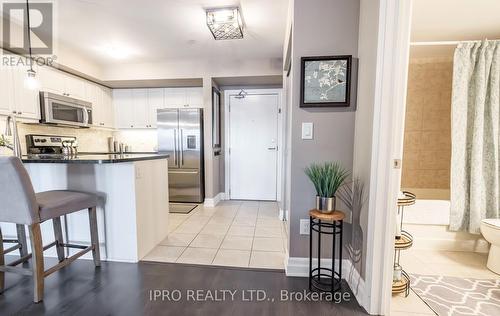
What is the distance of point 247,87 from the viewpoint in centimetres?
399

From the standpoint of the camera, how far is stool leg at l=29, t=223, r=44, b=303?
54.2 inches

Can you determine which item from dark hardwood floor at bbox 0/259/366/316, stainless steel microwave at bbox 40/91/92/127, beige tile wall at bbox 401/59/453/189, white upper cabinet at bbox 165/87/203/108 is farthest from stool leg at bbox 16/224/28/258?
beige tile wall at bbox 401/59/453/189

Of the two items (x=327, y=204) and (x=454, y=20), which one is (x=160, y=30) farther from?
(x=454, y=20)

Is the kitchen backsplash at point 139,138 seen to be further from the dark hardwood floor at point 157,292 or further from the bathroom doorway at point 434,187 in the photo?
the bathroom doorway at point 434,187

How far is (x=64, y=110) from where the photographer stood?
313cm

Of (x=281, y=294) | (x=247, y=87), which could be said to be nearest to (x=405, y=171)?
(x=281, y=294)

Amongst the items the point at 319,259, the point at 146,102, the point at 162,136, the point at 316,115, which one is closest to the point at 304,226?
the point at 319,259

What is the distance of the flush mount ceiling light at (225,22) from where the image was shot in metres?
2.19

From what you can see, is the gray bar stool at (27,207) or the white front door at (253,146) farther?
the white front door at (253,146)

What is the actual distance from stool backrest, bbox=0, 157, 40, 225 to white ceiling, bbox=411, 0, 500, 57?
3.09 metres

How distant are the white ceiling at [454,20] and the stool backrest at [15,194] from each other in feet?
10.1

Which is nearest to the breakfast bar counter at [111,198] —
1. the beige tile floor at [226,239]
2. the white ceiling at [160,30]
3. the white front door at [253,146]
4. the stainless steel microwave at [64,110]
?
the beige tile floor at [226,239]

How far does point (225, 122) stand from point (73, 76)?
8.23 ft

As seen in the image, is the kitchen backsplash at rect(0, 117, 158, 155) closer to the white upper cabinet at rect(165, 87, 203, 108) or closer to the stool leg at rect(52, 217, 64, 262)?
the white upper cabinet at rect(165, 87, 203, 108)
